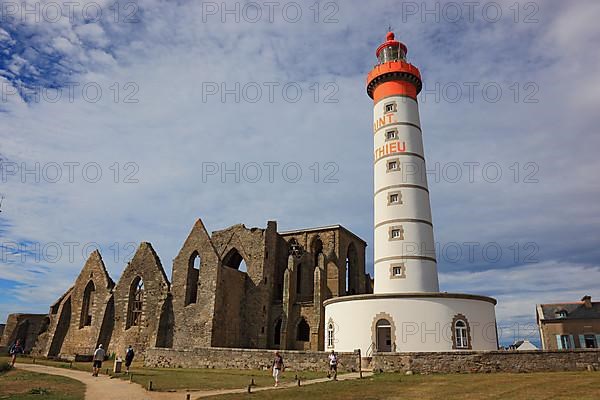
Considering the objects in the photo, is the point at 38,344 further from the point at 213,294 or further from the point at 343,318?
the point at 343,318

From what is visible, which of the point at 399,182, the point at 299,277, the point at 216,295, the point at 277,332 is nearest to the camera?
the point at 399,182

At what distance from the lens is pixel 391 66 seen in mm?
28406

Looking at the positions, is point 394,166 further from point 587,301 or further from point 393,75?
point 587,301

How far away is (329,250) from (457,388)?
21831mm

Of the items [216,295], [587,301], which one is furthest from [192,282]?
[587,301]

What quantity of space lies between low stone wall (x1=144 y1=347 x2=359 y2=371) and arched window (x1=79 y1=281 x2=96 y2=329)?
42.1ft

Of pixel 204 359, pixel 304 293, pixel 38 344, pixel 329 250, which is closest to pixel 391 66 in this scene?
pixel 329 250

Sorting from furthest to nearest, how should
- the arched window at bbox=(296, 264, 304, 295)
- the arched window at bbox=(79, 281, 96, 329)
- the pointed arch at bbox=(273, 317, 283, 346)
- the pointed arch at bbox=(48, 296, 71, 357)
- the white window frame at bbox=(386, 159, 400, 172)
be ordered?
the arched window at bbox=(79, 281, 96, 329), the pointed arch at bbox=(48, 296, 71, 357), the arched window at bbox=(296, 264, 304, 295), the pointed arch at bbox=(273, 317, 283, 346), the white window frame at bbox=(386, 159, 400, 172)

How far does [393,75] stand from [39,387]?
24239 mm

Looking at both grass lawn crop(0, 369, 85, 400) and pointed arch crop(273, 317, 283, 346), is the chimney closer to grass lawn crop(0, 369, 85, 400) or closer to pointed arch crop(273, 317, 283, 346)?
pointed arch crop(273, 317, 283, 346)

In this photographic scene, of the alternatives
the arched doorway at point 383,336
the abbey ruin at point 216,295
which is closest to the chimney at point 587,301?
the abbey ruin at point 216,295

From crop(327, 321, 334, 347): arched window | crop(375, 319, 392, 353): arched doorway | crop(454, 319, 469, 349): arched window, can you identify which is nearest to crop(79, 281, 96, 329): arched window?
crop(327, 321, 334, 347): arched window

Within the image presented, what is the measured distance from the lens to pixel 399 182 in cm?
2636

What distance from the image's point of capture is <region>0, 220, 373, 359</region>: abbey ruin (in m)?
32.5
